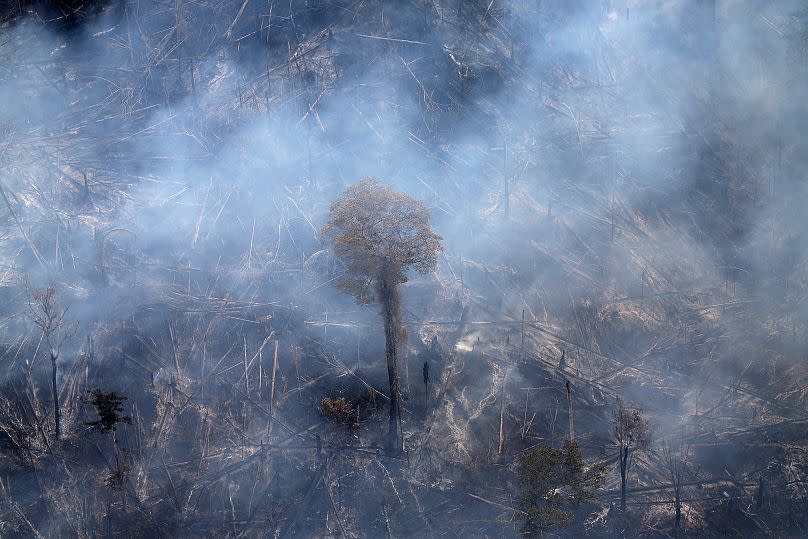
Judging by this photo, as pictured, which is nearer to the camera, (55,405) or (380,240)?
(380,240)

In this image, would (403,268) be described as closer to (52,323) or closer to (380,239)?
(380,239)

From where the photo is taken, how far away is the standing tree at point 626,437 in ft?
76.8

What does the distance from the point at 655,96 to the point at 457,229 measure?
1363 cm

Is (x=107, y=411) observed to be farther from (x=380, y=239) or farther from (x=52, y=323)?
(x=380, y=239)

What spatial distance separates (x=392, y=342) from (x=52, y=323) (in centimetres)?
1381

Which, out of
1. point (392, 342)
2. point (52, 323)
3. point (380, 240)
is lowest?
point (392, 342)

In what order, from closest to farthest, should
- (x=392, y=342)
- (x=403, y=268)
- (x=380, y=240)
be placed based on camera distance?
(x=380, y=240)
(x=403, y=268)
(x=392, y=342)

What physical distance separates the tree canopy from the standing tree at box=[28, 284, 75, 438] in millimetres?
10872

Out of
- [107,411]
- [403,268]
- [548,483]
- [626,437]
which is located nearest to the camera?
[548,483]

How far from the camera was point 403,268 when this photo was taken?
2267cm

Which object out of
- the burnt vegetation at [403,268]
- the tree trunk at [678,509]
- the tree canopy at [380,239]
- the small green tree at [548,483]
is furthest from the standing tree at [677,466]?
the tree canopy at [380,239]

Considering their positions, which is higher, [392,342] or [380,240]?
[380,240]

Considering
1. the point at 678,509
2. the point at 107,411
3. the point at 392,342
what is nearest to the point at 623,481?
the point at 678,509

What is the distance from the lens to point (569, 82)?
36.6 m
